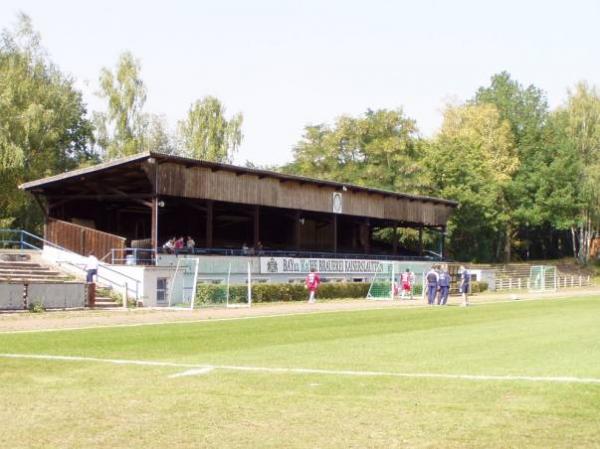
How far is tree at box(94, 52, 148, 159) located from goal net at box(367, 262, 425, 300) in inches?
931

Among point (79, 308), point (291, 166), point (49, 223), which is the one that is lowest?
point (79, 308)

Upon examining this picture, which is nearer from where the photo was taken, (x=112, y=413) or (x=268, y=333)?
(x=112, y=413)

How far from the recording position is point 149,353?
49.0ft

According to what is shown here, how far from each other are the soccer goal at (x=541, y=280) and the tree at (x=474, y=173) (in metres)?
9.97

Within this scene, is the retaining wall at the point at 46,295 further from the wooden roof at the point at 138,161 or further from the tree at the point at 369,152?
the tree at the point at 369,152

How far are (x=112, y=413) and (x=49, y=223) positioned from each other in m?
35.4

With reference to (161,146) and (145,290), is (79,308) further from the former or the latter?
(161,146)

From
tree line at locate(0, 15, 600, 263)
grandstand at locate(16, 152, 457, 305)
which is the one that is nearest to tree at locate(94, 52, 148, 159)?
tree line at locate(0, 15, 600, 263)

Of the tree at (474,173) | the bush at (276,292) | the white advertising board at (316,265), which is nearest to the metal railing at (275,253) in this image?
the white advertising board at (316,265)

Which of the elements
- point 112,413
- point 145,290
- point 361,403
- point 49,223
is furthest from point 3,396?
point 49,223

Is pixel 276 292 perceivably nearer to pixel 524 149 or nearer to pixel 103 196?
pixel 103 196

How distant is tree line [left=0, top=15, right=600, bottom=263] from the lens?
2223 inches

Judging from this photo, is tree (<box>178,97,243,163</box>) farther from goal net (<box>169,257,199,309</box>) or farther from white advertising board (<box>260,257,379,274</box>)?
goal net (<box>169,257,199,309</box>)

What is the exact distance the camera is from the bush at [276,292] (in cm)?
3700
